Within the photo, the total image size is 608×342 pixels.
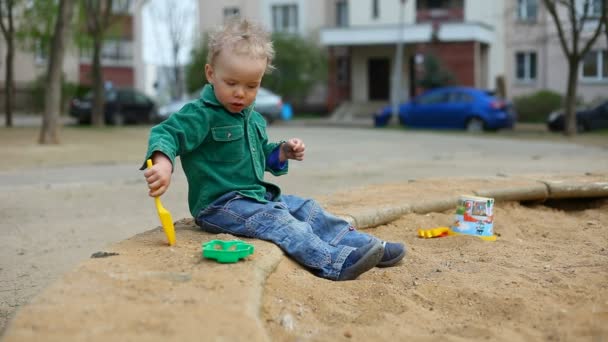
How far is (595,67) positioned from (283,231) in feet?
112

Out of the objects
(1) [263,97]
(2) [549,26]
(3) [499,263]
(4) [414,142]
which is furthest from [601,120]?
(3) [499,263]

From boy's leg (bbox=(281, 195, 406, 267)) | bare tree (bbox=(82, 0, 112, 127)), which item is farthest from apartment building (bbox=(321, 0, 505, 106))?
boy's leg (bbox=(281, 195, 406, 267))

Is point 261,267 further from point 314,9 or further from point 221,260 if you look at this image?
point 314,9

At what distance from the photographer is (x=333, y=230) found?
408cm

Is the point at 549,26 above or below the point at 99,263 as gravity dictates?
above

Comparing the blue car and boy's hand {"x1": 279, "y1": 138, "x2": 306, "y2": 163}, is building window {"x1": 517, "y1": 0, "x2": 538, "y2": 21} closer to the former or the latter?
the blue car

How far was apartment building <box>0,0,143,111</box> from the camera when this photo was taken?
3966 cm

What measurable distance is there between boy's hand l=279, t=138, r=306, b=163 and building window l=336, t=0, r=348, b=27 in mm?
37497

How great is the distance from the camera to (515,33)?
36.7 metres

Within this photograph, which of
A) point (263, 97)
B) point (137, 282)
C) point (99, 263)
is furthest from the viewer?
point (263, 97)

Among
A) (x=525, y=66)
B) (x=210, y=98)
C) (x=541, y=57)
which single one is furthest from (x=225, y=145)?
(x=525, y=66)

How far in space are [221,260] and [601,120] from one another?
72.3 ft

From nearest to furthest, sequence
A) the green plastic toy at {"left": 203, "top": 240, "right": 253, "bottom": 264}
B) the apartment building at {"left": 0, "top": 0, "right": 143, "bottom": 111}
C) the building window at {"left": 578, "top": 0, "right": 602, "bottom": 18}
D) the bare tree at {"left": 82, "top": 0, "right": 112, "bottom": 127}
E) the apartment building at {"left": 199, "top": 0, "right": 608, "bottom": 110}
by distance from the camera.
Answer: the green plastic toy at {"left": 203, "top": 240, "right": 253, "bottom": 264}
the building window at {"left": 578, "top": 0, "right": 602, "bottom": 18}
the bare tree at {"left": 82, "top": 0, "right": 112, "bottom": 127}
the apartment building at {"left": 199, "top": 0, "right": 608, "bottom": 110}
the apartment building at {"left": 0, "top": 0, "right": 143, "bottom": 111}

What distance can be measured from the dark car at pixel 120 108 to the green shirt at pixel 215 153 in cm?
2478
